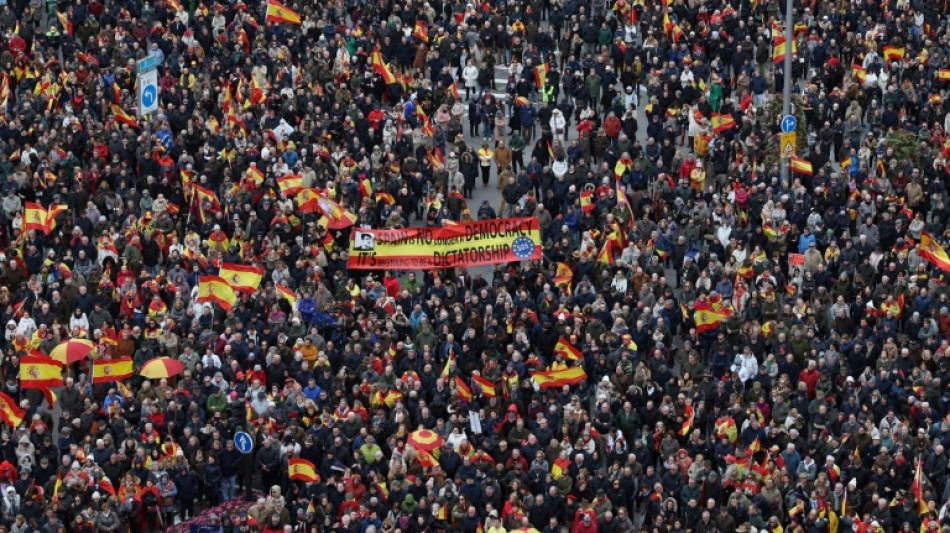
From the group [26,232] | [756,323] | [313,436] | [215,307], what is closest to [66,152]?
[26,232]

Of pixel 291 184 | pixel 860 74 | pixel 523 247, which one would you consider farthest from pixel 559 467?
pixel 860 74

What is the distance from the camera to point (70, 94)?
52.3m

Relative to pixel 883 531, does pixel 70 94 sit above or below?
above

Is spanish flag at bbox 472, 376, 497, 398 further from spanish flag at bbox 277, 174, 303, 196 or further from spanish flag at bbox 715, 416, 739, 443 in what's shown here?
spanish flag at bbox 277, 174, 303, 196

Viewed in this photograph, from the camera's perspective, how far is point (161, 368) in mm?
41531

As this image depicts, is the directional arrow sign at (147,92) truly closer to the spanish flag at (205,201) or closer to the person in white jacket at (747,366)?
the spanish flag at (205,201)

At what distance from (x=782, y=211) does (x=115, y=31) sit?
58.4 ft

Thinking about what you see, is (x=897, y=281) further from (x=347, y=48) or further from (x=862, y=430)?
(x=347, y=48)

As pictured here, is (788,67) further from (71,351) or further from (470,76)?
(71,351)

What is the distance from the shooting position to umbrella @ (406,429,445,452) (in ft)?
130

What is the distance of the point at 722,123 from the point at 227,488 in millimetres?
15703

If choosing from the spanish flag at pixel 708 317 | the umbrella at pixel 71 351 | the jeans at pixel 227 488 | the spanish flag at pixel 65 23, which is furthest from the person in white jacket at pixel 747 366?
the spanish flag at pixel 65 23

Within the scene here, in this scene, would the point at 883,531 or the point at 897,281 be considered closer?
the point at 883,531

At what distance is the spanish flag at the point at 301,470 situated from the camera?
39.6 metres
